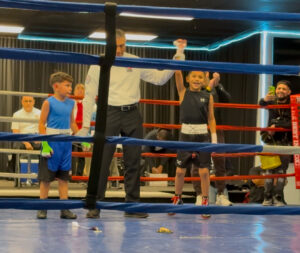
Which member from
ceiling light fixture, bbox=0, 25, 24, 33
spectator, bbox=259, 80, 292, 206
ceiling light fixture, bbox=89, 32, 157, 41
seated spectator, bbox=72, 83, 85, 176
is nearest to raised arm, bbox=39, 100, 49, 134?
seated spectator, bbox=72, 83, 85, 176

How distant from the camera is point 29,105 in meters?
6.74

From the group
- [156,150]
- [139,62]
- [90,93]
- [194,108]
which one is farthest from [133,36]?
[139,62]

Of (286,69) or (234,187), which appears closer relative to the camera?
(286,69)

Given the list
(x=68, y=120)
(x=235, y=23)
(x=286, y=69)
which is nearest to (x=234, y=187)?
(x=235, y=23)

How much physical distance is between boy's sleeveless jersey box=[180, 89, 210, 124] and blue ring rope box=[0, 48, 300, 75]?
2.20 metres

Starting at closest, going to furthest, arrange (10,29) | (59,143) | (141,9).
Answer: (141,9)
(59,143)
(10,29)

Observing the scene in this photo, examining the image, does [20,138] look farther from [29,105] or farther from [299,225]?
[29,105]

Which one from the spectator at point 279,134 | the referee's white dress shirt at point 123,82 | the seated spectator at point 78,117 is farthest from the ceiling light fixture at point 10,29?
the referee's white dress shirt at point 123,82

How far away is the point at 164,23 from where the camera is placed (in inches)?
393

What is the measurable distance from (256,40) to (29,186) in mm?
5098

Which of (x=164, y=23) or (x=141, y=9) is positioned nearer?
(x=141, y=9)

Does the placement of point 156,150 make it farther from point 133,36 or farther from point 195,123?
point 195,123

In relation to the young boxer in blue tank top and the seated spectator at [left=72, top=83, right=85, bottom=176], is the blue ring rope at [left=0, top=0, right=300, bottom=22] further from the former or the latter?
the seated spectator at [left=72, top=83, right=85, bottom=176]

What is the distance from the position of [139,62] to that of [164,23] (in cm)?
813
